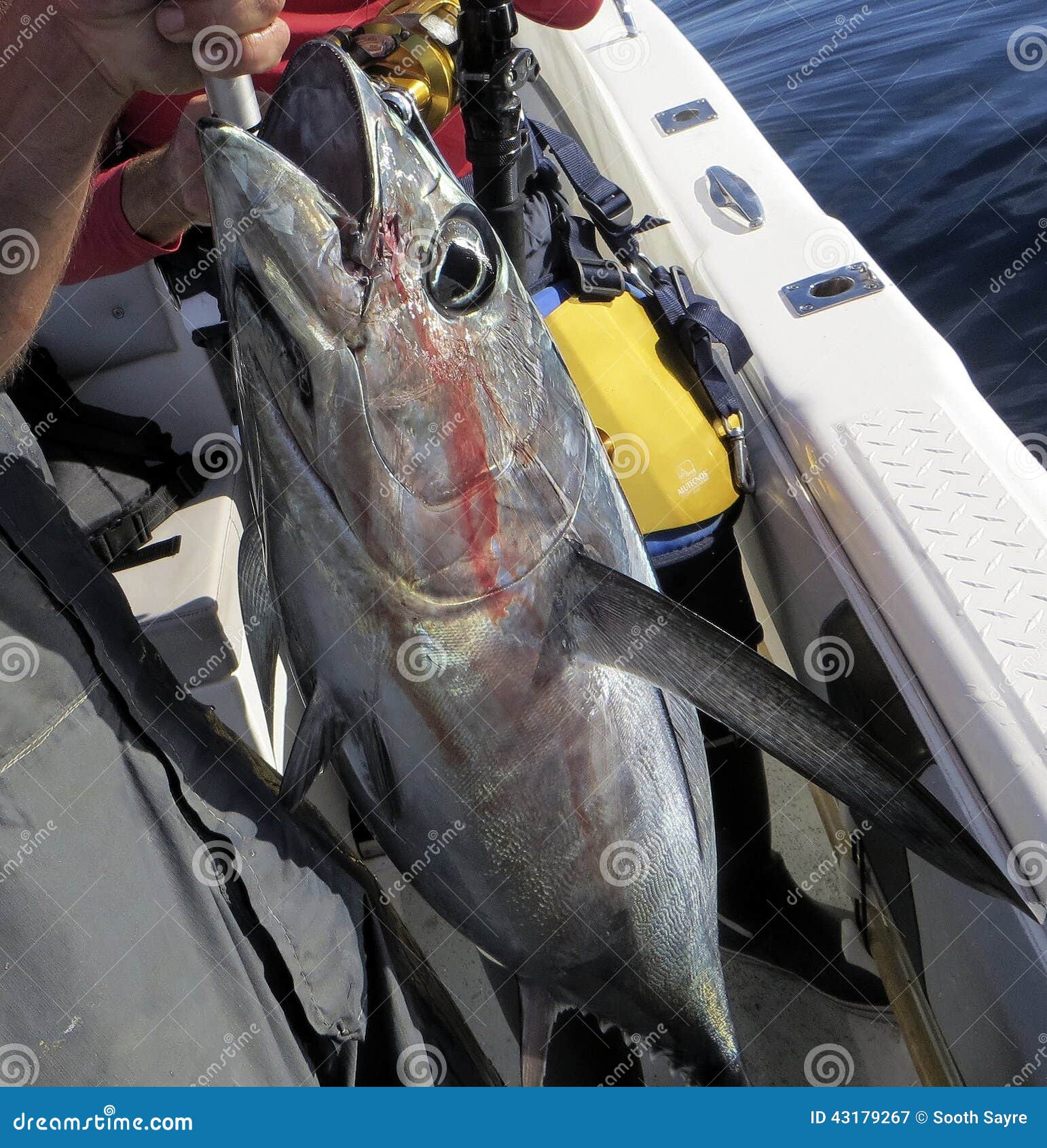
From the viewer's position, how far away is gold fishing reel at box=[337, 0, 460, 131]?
55.7 inches

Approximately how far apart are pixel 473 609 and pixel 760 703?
0.39 meters

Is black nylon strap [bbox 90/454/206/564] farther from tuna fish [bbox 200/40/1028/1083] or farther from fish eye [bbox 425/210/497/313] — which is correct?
fish eye [bbox 425/210/497/313]

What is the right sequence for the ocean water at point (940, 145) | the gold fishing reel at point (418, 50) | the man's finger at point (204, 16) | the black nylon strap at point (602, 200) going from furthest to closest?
the ocean water at point (940, 145)
the black nylon strap at point (602, 200)
the gold fishing reel at point (418, 50)
the man's finger at point (204, 16)

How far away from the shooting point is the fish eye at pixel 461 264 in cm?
103

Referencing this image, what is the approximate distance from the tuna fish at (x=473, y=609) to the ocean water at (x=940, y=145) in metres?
2.79

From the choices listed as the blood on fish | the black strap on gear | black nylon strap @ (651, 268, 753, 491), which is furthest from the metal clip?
the black strap on gear

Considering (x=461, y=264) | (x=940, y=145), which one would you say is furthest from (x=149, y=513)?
(x=940, y=145)

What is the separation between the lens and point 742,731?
45.4 inches

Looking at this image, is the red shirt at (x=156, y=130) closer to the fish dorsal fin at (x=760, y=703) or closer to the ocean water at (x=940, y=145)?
the fish dorsal fin at (x=760, y=703)

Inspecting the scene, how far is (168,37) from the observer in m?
0.88

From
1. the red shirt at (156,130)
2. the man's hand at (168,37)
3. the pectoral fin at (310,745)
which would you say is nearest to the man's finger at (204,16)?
the man's hand at (168,37)

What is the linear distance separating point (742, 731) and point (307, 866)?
2.23 ft

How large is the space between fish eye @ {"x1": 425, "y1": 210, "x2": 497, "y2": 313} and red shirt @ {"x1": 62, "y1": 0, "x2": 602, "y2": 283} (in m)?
0.73
